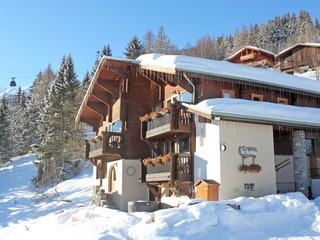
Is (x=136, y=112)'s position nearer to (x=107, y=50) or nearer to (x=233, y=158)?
(x=233, y=158)

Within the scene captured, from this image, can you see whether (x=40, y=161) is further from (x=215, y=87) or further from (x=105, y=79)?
(x=215, y=87)

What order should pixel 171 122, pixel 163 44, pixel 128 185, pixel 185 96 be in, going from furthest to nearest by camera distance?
pixel 163 44
pixel 128 185
pixel 185 96
pixel 171 122

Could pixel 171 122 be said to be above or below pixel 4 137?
below

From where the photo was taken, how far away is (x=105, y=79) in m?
21.8

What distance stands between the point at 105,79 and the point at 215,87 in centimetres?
769

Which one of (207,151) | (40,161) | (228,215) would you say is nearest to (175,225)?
(228,215)

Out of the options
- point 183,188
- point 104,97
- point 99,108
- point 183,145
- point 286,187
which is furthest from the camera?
point 99,108

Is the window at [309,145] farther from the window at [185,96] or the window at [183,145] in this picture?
the window at [185,96]

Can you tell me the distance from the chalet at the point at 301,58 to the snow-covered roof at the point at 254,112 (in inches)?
1307

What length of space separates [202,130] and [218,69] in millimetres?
3495

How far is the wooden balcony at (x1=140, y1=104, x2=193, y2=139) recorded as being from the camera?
15422 mm

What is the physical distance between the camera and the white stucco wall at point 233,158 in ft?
46.5

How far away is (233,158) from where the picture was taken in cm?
1442

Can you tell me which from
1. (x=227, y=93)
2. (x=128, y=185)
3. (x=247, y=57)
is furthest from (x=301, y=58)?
(x=128, y=185)
